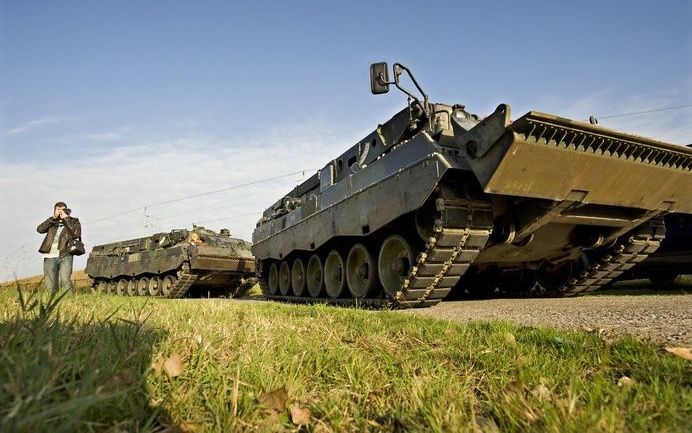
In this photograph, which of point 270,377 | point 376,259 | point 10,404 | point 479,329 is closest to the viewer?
point 10,404

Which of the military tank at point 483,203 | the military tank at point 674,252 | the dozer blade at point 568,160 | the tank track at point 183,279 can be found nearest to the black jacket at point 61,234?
the military tank at point 483,203

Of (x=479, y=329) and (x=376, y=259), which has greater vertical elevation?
(x=376, y=259)

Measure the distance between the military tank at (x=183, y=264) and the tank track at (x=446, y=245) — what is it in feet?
34.1

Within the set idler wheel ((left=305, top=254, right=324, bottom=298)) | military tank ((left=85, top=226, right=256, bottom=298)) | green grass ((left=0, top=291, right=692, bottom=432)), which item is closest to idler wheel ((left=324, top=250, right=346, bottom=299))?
idler wheel ((left=305, top=254, right=324, bottom=298))

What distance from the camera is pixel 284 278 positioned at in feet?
40.1

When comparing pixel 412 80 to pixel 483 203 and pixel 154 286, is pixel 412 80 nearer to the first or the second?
pixel 483 203

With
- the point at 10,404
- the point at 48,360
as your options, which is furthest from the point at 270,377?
the point at 10,404

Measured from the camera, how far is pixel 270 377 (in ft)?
7.29

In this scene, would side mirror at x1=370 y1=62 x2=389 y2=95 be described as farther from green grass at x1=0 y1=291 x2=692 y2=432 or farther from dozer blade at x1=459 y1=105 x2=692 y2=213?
green grass at x1=0 y1=291 x2=692 y2=432

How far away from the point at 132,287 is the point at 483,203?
17304mm

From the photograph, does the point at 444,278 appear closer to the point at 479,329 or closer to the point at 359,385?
the point at 479,329

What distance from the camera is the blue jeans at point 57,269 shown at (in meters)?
9.09

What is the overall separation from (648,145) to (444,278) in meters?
2.99

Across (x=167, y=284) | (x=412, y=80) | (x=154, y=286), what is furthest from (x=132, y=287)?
(x=412, y=80)
